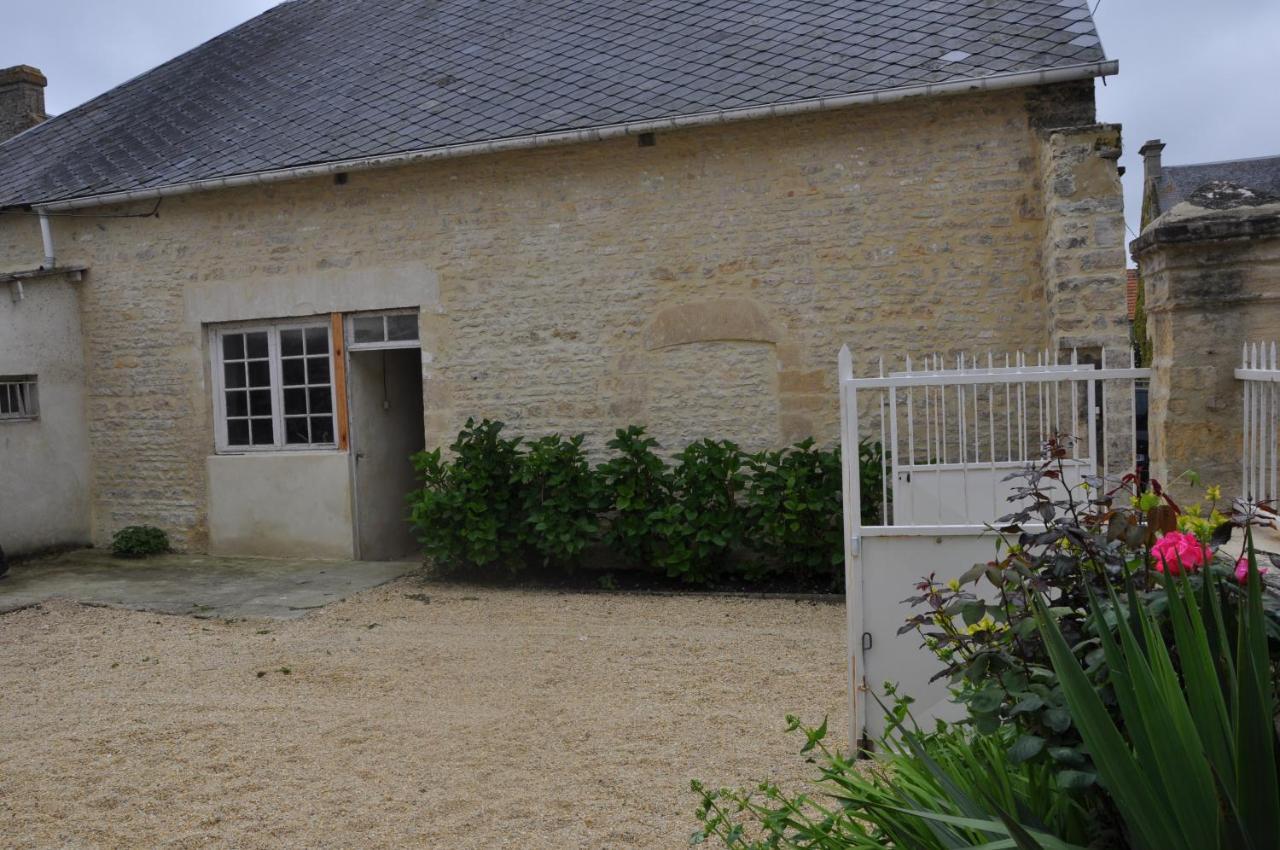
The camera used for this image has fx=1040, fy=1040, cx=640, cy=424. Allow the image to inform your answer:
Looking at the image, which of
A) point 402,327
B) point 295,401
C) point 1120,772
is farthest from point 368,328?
point 1120,772

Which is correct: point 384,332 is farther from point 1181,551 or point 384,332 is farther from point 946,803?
point 1181,551

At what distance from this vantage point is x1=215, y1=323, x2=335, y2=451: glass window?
363 inches

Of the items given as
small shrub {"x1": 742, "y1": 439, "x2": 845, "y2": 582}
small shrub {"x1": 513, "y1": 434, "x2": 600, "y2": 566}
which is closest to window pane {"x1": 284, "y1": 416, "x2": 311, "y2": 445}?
small shrub {"x1": 513, "y1": 434, "x2": 600, "y2": 566}

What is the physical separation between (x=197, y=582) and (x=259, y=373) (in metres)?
2.10

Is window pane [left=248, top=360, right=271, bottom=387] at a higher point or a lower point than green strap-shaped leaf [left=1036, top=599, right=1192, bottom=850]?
higher

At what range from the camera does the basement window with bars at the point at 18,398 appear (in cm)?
916

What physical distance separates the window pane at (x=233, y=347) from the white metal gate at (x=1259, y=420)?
818 centimetres

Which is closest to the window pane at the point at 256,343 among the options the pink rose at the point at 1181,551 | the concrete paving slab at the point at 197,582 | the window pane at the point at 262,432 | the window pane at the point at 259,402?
the window pane at the point at 259,402

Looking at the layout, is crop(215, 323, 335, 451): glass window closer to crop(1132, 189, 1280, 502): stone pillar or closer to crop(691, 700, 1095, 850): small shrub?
crop(1132, 189, 1280, 502): stone pillar

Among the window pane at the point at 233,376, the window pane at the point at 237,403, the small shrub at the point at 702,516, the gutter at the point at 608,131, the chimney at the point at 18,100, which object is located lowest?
the small shrub at the point at 702,516

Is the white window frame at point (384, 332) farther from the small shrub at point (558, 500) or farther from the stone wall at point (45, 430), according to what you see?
the stone wall at point (45, 430)

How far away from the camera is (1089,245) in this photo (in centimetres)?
675

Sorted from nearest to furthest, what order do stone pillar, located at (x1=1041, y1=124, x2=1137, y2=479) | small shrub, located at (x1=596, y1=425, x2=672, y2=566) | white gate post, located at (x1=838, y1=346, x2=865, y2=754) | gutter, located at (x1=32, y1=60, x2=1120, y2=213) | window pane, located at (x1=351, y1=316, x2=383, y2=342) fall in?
white gate post, located at (x1=838, y1=346, x2=865, y2=754) < stone pillar, located at (x1=1041, y1=124, x2=1137, y2=479) < gutter, located at (x1=32, y1=60, x2=1120, y2=213) < small shrub, located at (x1=596, y1=425, x2=672, y2=566) < window pane, located at (x1=351, y1=316, x2=383, y2=342)

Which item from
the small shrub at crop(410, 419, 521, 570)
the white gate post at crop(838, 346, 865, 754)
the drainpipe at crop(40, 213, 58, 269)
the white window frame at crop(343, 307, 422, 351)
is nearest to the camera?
the white gate post at crop(838, 346, 865, 754)
